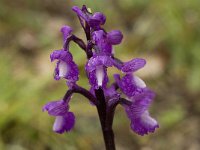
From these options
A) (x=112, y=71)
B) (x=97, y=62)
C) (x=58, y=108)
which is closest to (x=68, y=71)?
(x=97, y=62)

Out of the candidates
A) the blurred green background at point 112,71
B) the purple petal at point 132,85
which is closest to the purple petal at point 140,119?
the purple petal at point 132,85

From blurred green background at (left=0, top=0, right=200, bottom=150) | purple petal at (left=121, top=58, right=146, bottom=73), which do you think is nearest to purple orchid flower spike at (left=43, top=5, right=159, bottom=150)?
purple petal at (left=121, top=58, right=146, bottom=73)

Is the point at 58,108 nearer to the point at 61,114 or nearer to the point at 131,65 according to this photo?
the point at 61,114

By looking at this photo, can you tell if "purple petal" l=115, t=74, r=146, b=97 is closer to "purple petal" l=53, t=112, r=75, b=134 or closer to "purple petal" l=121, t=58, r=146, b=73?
"purple petal" l=121, t=58, r=146, b=73

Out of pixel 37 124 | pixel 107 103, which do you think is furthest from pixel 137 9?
pixel 107 103

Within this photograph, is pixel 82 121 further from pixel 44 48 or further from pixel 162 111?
pixel 44 48

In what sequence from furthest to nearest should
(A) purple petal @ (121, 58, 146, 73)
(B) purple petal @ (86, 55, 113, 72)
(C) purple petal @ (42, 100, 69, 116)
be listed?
(C) purple petal @ (42, 100, 69, 116), (A) purple petal @ (121, 58, 146, 73), (B) purple petal @ (86, 55, 113, 72)
